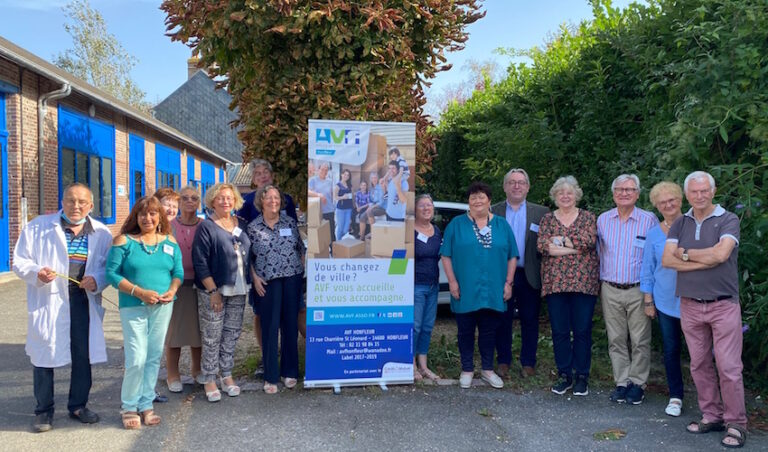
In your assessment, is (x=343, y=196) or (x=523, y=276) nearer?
(x=343, y=196)

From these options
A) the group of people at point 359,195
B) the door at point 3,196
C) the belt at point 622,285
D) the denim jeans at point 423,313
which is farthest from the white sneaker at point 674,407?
the door at point 3,196

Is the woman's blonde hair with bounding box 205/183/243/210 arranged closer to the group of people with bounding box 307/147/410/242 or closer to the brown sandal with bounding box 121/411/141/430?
the group of people with bounding box 307/147/410/242

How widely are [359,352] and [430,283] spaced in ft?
2.95

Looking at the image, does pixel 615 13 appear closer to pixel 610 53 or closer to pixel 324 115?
pixel 610 53

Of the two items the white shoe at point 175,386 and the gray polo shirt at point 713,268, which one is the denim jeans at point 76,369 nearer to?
the white shoe at point 175,386

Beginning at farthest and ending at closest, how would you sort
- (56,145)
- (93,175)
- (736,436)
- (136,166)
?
(136,166)
(93,175)
(56,145)
(736,436)

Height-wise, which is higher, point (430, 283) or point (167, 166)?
point (167, 166)

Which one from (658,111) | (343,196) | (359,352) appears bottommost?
(359,352)

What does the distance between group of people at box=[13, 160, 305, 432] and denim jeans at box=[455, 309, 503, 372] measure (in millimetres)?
1471

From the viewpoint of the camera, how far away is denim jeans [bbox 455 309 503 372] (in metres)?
5.05

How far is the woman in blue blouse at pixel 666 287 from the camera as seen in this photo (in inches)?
171

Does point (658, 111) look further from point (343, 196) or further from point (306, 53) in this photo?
point (306, 53)

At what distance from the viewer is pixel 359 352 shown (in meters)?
5.05

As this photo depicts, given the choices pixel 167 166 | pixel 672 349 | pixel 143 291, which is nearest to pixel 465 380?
pixel 672 349
